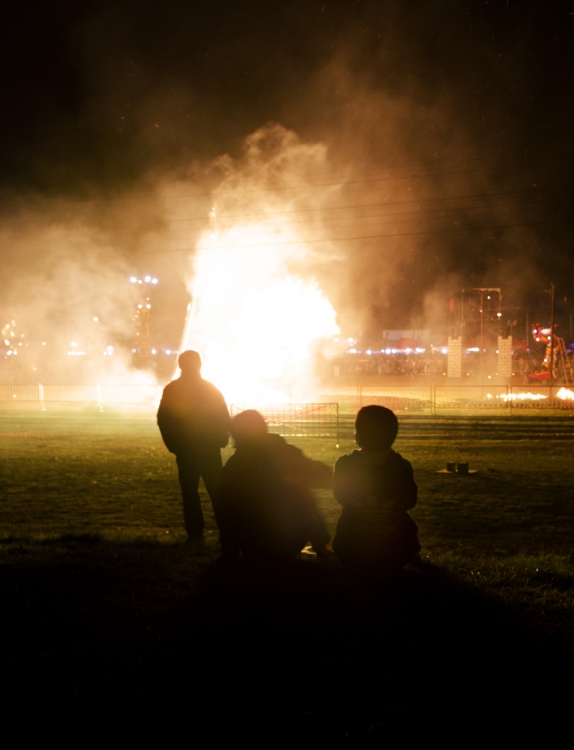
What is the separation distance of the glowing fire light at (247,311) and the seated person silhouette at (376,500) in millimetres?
19014

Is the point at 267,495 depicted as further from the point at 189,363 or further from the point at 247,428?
the point at 189,363

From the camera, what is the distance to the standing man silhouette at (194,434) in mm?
5836

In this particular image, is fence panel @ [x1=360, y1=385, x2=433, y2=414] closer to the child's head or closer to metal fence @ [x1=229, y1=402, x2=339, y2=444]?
metal fence @ [x1=229, y1=402, x2=339, y2=444]

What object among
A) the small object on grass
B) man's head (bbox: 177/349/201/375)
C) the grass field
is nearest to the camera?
the grass field

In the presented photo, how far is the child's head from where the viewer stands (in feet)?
12.8

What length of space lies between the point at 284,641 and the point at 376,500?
106 cm

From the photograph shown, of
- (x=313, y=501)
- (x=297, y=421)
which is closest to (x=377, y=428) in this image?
(x=313, y=501)

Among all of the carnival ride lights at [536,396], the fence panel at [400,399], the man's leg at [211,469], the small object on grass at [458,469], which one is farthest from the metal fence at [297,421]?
the man's leg at [211,469]

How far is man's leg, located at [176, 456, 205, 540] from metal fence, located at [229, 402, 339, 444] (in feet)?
28.5

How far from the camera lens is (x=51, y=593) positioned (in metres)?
4.03

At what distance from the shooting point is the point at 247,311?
24.8 m

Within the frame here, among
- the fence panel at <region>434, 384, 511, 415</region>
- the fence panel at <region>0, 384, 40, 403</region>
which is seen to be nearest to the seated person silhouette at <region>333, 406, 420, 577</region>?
the fence panel at <region>434, 384, 511, 415</region>

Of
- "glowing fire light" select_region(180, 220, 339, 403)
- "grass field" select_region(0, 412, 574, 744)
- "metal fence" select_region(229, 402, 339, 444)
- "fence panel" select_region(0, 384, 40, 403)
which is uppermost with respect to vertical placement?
"glowing fire light" select_region(180, 220, 339, 403)

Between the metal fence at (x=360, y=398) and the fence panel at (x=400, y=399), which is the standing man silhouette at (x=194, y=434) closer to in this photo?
the metal fence at (x=360, y=398)
